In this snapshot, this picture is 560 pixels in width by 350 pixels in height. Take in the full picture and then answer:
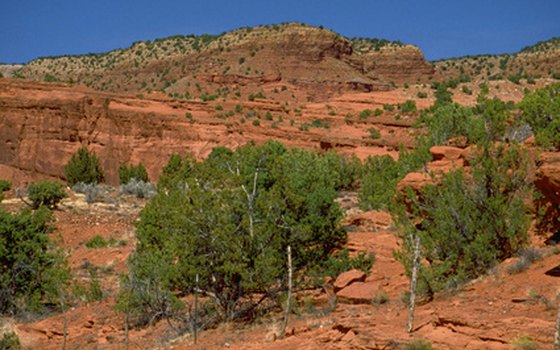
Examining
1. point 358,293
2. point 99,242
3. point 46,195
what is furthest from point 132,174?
point 358,293

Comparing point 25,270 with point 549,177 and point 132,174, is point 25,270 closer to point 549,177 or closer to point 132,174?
point 549,177

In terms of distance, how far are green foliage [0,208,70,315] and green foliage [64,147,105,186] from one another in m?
19.1

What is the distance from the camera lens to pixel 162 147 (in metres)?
41.8

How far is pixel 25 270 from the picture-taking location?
16.6 metres

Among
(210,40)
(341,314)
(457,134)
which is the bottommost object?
(341,314)

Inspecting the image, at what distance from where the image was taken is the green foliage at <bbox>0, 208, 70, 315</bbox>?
16.2 metres

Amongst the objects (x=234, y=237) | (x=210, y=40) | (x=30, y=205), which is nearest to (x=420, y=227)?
(x=234, y=237)

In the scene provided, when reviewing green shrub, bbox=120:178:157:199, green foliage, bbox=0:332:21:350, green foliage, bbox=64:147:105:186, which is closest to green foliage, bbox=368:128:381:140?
green shrub, bbox=120:178:157:199

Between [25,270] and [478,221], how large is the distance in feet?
37.8

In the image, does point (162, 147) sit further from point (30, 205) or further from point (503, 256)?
point (503, 256)

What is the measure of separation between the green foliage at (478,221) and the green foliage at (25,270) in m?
9.30

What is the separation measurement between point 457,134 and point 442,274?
49.1ft

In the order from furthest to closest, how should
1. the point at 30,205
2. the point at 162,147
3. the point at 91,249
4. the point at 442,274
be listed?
the point at 162,147, the point at 30,205, the point at 91,249, the point at 442,274

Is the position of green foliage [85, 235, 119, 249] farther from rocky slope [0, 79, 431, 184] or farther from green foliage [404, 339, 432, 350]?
rocky slope [0, 79, 431, 184]
